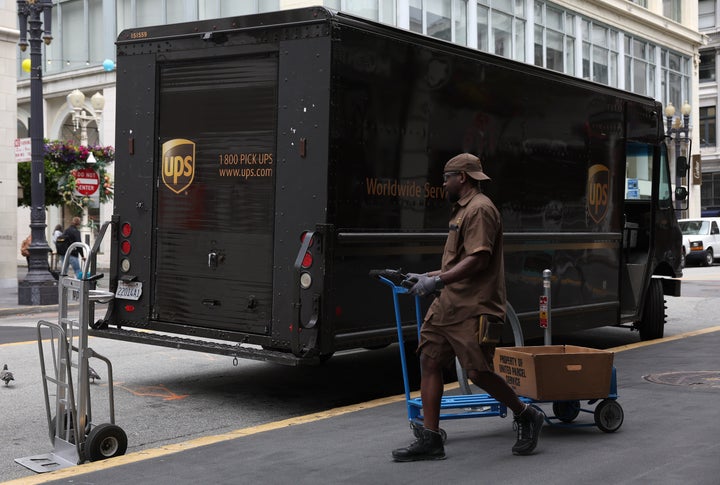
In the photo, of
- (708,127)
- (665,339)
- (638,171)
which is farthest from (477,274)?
(708,127)

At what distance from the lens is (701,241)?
120 feet

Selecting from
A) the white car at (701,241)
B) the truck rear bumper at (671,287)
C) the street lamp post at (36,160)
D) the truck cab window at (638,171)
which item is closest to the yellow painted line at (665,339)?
the truck rear bumper at (671,287)

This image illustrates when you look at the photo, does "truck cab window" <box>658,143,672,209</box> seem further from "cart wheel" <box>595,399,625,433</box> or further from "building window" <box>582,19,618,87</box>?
"building window" <box>582,19,618,87</box>

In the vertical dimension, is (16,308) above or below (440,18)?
below

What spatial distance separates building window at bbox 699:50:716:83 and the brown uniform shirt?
63.8 meters

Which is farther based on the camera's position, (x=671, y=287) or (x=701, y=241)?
(x=701, y=241)

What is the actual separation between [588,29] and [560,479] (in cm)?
3867

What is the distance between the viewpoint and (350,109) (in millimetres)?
7906

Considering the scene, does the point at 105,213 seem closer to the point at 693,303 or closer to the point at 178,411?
the point at 693,303

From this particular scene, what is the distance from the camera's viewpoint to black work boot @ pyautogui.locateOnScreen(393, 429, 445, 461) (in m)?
5.86

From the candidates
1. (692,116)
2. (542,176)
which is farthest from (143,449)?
(692,116)

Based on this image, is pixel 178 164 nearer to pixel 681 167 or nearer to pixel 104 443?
pixel 104 443

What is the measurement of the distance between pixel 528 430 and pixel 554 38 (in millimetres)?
35088

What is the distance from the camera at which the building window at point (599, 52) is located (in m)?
41.6
